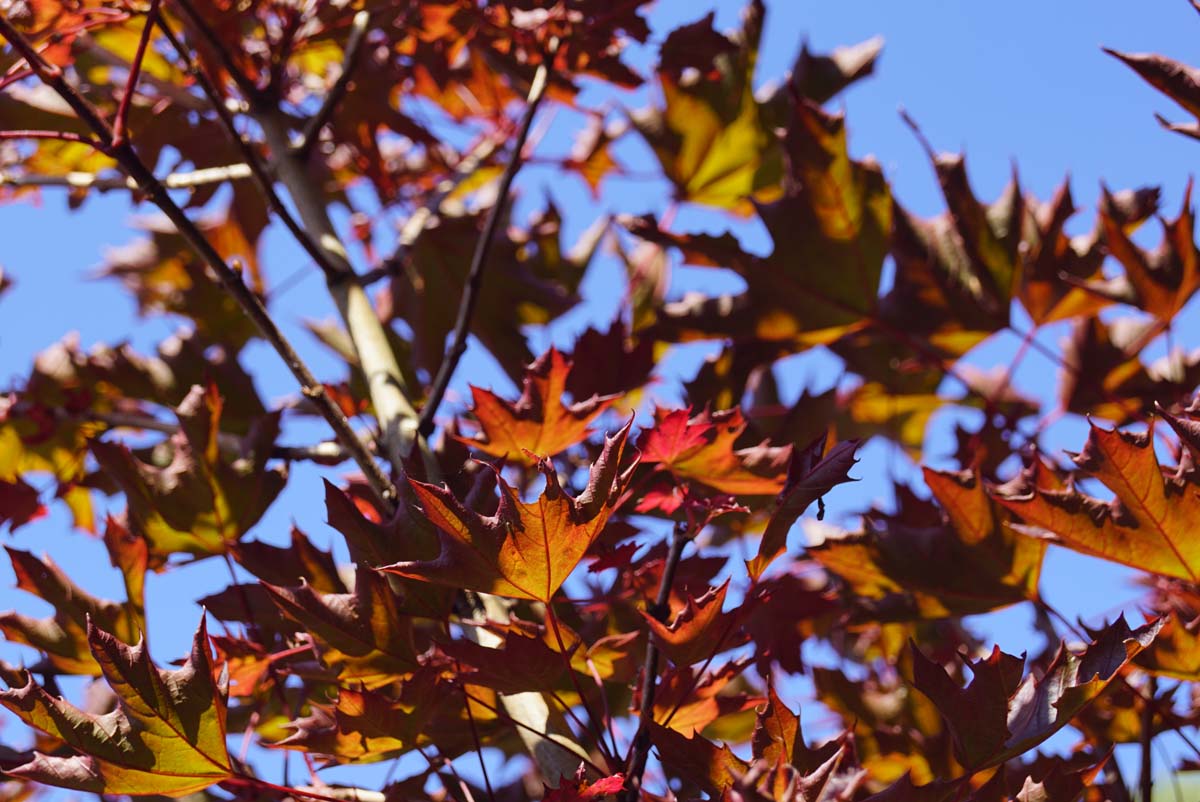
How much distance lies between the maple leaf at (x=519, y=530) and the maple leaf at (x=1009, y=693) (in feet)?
0.94

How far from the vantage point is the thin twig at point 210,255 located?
37.5 inches

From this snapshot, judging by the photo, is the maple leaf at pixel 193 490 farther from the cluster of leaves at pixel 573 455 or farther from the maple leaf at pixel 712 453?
the maple leaf at pixel 712 453

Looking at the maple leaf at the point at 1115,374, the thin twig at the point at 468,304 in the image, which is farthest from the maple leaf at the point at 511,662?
the maple leaf at the point at 1115,374

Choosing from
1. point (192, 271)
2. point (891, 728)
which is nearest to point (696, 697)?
point (891, 728)

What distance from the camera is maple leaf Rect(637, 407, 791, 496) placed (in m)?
1.04

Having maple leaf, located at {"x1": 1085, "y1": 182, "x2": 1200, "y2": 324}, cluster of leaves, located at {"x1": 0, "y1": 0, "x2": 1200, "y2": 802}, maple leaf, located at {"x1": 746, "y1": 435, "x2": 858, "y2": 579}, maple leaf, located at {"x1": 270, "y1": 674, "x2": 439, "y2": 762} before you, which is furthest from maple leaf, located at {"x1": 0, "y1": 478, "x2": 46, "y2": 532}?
maple leaf, located at {"x1": 1085, "y1": 182, "x2": 1200, "y2": 324}

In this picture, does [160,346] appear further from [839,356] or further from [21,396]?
[839,356]

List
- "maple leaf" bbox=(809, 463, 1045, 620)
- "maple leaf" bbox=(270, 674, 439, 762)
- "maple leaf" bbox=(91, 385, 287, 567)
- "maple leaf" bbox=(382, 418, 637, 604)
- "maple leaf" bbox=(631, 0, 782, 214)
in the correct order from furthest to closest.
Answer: "maple leaf" bbox=(631, 0, 782, 214) → "maple leaf" bbox=(91, 385, 287, 567) → "maple leaf" bbox=(809, 463, 1045, 620) → "maple leaf" bbox=(270, 674, 439, 762) → "maple leaf" bbox=(382, 418, 637, 604)

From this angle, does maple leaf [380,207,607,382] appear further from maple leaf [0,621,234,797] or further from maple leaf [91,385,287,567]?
maple leaf [0,621,234,797]

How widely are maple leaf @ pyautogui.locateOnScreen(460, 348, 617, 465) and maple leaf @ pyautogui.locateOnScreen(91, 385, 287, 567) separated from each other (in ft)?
1.19

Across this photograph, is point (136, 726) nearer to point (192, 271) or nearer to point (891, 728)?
point (891, 728)

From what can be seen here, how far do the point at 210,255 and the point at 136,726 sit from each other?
426mm

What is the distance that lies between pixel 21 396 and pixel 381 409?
78cm

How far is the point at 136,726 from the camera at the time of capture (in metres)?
0.89
